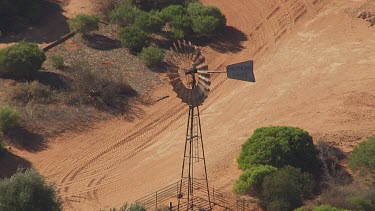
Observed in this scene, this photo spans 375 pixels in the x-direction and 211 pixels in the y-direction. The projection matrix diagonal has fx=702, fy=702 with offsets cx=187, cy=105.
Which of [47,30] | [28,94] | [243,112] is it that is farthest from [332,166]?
[47,30]

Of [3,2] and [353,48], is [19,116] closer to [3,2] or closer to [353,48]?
[3,2]

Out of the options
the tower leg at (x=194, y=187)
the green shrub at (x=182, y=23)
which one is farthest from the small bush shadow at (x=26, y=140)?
the green shrub at (x=182, y=23)

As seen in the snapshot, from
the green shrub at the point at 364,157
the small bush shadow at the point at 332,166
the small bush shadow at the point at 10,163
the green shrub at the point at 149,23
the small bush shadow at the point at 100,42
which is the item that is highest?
the green shrub at the point at 149,23

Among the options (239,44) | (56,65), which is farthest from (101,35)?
(239,44)

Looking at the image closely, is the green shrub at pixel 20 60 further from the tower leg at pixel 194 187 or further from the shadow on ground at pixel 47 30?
the tower leg at pixel 194 187

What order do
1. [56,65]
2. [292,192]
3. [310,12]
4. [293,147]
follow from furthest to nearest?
[310,12]
[56,65]
[293,147]
[292,192]

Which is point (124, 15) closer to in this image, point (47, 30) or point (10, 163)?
point (47, 30)
